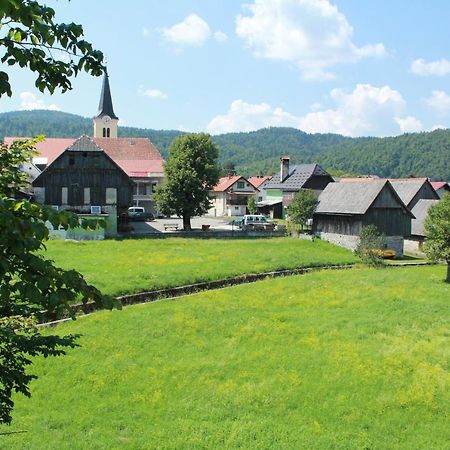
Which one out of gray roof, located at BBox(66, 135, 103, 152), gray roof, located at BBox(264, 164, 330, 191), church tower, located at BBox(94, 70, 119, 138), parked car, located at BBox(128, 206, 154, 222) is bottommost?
parked car, located at BBox(128, 206, 154, 222)

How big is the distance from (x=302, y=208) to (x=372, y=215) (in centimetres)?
822

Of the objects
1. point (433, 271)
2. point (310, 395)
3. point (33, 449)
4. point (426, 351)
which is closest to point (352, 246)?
point (433, 271)

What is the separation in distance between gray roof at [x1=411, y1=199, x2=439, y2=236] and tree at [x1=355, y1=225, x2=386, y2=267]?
336 inches

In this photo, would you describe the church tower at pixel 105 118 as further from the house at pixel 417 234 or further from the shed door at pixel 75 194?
the house at pixel 417 234

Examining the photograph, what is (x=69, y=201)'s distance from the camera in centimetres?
5131

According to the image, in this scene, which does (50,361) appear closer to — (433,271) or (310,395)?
(310,395)

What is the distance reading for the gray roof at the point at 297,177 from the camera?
7219 cm

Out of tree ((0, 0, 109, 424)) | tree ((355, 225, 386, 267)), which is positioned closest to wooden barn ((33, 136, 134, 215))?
tree ((355, 225, 386, 267))

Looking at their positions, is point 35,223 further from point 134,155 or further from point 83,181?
point 134,155

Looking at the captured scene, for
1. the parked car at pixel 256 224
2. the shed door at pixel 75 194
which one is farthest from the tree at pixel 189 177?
the shed door at pixel 75 194

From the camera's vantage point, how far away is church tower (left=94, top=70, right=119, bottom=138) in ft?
302

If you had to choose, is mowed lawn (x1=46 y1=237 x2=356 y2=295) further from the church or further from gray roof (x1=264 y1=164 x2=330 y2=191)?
gray roof (x1=264 y1=164 x2=330 y2=191)

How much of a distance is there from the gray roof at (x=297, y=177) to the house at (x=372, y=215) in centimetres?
1867

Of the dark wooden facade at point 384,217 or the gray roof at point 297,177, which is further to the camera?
the gray roof at point 297,177
